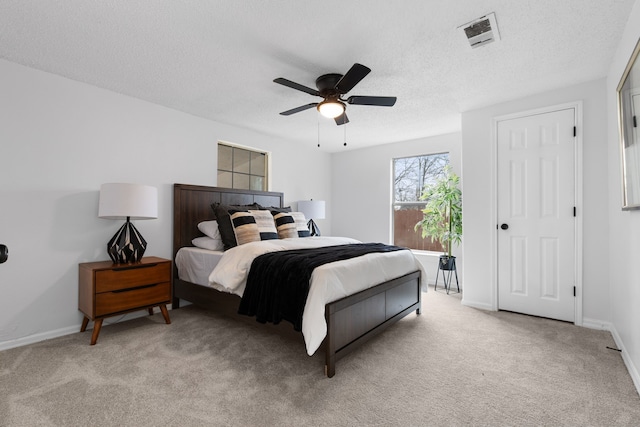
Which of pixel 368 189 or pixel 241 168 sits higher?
pixel 241 168

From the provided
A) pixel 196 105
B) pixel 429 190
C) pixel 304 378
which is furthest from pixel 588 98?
pixel 196 105

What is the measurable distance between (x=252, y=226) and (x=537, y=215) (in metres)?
3.06

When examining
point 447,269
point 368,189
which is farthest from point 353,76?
point 368,189

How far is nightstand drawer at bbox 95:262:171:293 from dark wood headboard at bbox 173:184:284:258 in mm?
692

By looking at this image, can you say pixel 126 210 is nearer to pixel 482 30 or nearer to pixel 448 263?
pixel 482 30

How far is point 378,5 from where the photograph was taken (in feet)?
6.15

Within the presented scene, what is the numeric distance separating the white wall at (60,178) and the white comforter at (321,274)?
137 centimetres

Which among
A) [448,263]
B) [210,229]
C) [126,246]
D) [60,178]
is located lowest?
[448,263]

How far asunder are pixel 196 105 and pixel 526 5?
10.4 feet

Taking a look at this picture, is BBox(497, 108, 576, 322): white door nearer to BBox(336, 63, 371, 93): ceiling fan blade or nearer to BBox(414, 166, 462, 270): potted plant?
BBox(414, 166, 462, 270): potted plant

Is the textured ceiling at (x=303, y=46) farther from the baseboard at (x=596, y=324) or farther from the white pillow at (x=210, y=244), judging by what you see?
the baseboard at (x=596, y=324)

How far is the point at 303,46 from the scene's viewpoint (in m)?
2.31

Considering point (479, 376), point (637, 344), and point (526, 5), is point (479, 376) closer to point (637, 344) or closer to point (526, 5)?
point (637, 344)

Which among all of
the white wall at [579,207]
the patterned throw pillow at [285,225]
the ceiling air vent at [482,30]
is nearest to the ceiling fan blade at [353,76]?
the ceiling air vent at [482,30]
